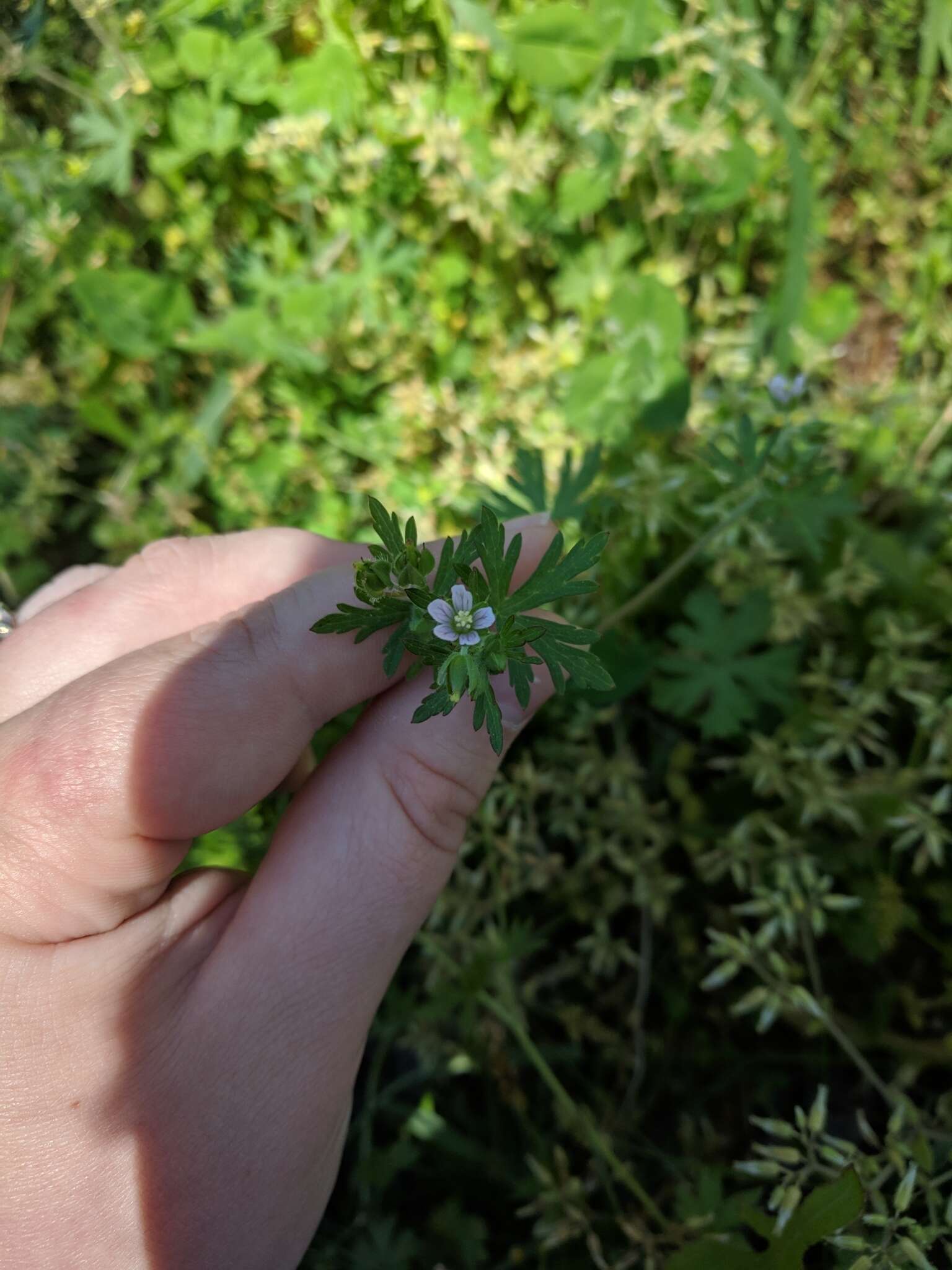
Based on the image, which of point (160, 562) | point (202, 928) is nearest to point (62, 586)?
point (160, 562)

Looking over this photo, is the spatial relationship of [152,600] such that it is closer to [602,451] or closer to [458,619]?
[458,619]

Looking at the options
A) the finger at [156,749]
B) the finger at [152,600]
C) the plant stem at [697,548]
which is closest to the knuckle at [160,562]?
the finger at [152,600]

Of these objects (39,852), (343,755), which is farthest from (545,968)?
(39,852)

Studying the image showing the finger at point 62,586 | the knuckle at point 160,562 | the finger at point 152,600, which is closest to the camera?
the finger at point 152,600

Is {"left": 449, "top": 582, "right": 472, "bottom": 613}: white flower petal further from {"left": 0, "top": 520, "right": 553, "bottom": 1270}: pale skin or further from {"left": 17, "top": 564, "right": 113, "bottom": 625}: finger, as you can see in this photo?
{"left": 17, "top": 564, "right": 113, "bottom": 625}: finger

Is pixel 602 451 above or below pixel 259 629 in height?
below

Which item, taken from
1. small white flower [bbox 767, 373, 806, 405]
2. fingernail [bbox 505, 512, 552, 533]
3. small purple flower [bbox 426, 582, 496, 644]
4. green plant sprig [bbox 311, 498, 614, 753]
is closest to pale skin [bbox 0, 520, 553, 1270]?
green plant sprig [bbox 311, 498, 614, 753]

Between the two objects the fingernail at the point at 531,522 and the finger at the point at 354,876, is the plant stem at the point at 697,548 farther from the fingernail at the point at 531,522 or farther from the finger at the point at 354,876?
the finger at the point at 354,876
